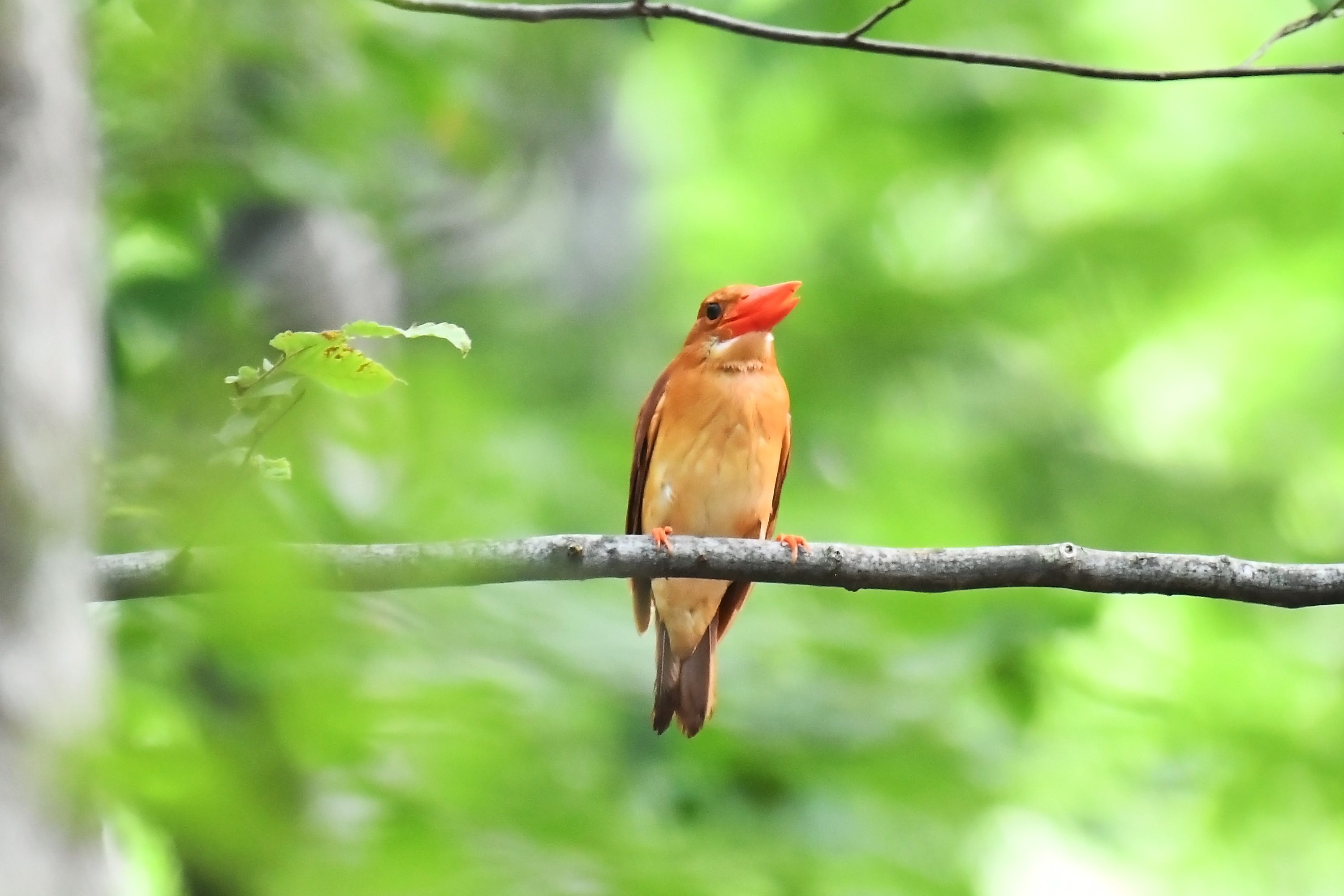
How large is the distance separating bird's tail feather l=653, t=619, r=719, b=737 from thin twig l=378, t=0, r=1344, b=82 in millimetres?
1967

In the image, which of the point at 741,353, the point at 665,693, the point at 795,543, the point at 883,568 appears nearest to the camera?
the point at 883,568

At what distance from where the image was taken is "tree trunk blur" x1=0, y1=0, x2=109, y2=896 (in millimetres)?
985

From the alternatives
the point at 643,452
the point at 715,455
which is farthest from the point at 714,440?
the point at 643,452

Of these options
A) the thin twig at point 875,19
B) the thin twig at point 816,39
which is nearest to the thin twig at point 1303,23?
the thin twig at point 816,39

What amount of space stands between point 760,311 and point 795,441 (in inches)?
91.8

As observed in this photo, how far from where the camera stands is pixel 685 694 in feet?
13.5

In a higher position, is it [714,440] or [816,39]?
[816,39]

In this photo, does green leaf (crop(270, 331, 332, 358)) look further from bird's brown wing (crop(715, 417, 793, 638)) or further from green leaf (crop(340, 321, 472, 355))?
bird's brown wing (crop(715, 417, 793, 638))

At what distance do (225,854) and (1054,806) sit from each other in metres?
4.58

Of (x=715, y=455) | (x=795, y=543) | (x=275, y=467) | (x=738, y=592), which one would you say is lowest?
(x=738, y=592)

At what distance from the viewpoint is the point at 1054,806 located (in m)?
5.17

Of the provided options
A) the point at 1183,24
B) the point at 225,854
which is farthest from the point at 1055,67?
the point at 1183,24

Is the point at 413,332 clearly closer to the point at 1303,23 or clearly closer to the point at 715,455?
the point at 1303,23

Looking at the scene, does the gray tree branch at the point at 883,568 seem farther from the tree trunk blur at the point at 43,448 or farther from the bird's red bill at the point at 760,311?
the bird's red bill at the point at 760,311
